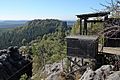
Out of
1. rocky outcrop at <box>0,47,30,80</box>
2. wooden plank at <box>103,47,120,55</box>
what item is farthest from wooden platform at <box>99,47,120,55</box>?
rocky outcrop at <box>0,47,30,80</box>

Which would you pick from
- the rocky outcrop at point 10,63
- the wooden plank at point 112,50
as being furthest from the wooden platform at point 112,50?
the rocky outcrop at point 10,63

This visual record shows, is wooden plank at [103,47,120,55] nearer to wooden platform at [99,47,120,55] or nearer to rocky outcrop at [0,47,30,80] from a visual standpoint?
wooden platform at [99,47,120,55]

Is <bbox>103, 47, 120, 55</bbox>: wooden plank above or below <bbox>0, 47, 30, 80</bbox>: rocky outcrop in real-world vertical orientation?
above

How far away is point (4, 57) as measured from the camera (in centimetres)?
5191

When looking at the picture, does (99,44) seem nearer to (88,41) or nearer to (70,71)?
(88,41)

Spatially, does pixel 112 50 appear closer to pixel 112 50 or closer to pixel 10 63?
pixel 112 50

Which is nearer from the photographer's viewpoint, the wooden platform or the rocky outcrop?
the wooden platform

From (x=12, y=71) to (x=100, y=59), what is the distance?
107 ft

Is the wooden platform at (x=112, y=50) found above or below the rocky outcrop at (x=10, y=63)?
above

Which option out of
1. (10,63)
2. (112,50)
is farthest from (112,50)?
(10,63)

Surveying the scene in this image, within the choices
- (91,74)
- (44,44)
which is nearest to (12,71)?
(44,44)

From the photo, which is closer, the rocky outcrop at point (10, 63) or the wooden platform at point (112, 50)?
the wooden platform at point (112, 50)

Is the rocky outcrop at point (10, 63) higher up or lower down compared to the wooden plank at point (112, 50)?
lower down

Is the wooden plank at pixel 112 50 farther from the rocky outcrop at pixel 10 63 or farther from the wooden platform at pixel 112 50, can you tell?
the rocky outcrop at pixel 10 63
